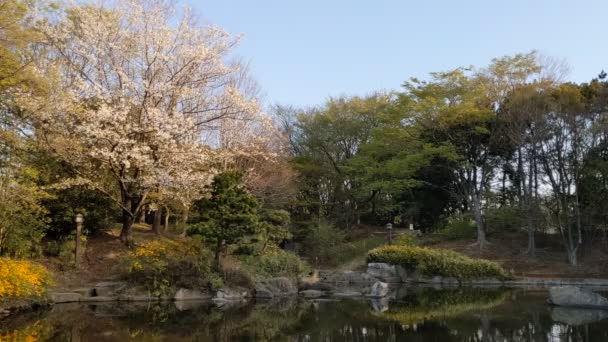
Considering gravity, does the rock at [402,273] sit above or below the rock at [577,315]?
above

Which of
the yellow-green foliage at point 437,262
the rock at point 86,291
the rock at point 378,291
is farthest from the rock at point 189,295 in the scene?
the yellow-green foliage at point 437,262

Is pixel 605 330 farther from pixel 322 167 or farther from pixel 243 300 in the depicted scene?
pixel 322 167

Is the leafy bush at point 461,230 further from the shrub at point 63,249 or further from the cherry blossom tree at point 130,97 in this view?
the shrub at point 63,249

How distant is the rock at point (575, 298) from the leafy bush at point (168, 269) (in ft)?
27.6

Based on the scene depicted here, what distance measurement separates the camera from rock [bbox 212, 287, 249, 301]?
14.0 m

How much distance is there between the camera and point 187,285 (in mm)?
13961

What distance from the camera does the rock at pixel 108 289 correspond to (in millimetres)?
13641

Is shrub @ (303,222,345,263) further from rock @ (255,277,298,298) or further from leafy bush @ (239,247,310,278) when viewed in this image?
rock @ (255,277,298,298)

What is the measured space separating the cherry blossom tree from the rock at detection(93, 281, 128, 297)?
9.38ft

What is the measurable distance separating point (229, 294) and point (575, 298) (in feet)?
28.1

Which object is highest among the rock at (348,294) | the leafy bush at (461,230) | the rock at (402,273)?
the leafy bush at (461,230)

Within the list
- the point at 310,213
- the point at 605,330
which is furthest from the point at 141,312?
the point at 310,213

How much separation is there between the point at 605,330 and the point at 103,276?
39.8ft

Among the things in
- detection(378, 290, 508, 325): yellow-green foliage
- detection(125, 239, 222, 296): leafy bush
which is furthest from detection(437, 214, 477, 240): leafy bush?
detection(125, 239, 222, 296): leafy bush
